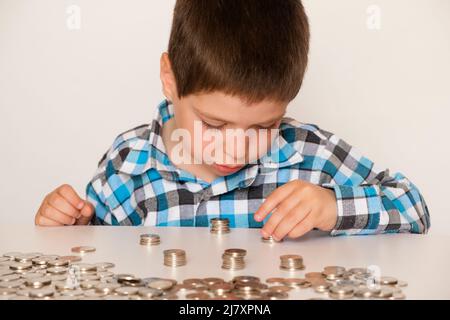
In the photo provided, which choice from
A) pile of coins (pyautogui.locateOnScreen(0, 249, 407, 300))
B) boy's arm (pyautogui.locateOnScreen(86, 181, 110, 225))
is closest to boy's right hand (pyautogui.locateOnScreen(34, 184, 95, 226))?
boy's arm (pyautogui.locateOnScreen(86, 181, 110, 225))

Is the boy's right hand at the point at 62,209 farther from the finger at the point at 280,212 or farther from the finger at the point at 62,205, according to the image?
the finger at the point at 280,212

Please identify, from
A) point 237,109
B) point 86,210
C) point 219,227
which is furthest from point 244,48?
point 86,210

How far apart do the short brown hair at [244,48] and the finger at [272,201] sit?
0.64 ft

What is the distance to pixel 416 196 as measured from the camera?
142 cm

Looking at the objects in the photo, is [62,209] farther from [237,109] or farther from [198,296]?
[198,296]

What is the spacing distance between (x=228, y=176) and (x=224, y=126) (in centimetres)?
21

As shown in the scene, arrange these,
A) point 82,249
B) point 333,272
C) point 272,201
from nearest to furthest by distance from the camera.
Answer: point 333,272 < point 82,249 < point 272,201

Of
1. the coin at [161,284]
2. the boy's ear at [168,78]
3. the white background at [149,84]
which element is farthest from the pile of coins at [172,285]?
the white background at [149,84]

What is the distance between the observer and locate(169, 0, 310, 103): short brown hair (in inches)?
51.2

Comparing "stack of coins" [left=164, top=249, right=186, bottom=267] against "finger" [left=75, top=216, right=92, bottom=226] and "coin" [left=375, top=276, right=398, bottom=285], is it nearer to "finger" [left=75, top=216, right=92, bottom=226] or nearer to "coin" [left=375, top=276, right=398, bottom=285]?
"coin" [left=375, top=276, right=398, bottom=285]

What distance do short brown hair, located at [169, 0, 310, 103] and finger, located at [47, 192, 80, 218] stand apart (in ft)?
1.01

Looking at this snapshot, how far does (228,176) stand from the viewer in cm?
151

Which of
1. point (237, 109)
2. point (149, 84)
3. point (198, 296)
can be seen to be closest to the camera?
point (198, 296)

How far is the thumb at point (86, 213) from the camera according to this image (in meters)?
1.40
